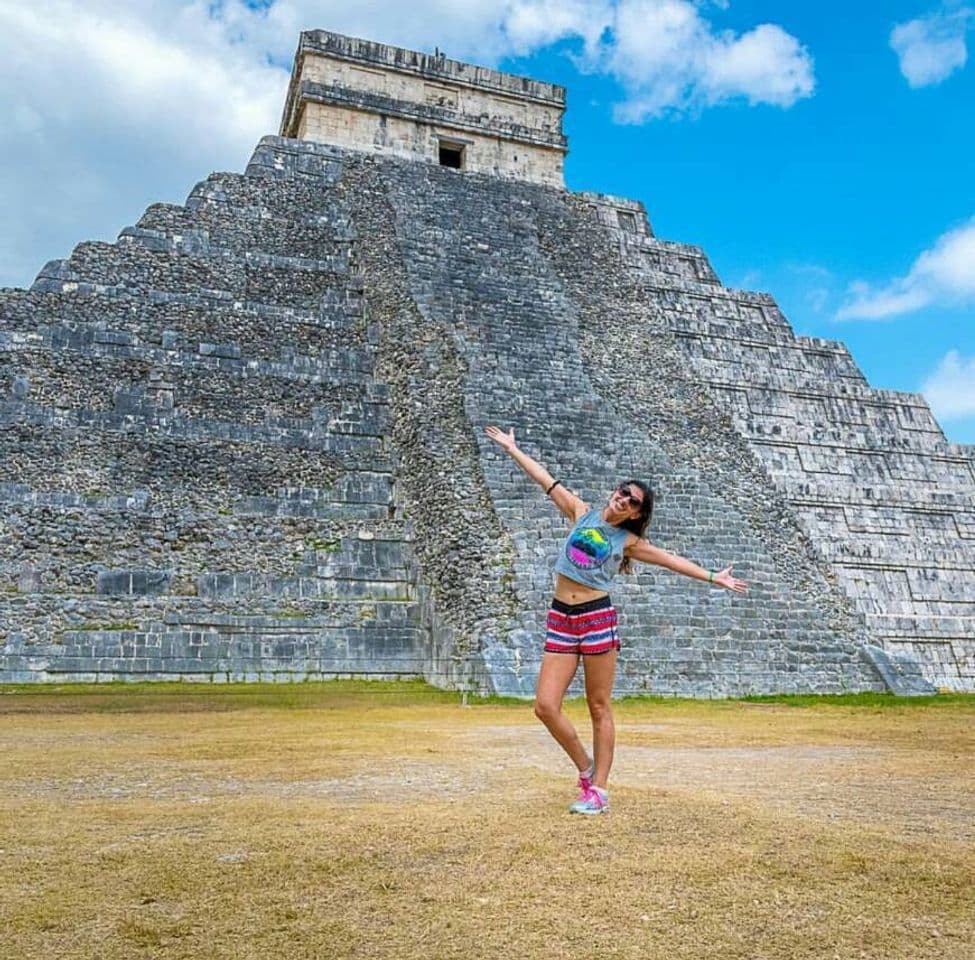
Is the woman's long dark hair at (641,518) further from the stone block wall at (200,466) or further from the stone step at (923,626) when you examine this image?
the stone step at (923,626)

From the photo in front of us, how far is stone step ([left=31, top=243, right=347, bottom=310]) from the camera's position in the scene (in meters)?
17.4

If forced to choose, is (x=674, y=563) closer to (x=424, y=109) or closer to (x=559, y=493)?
(x=559, y=493)

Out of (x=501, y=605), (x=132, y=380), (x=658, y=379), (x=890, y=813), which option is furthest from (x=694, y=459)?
(x=890, y=813)

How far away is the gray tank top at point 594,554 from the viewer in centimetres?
442

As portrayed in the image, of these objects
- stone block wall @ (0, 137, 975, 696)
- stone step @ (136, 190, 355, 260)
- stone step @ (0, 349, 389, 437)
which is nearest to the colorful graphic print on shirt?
stone block wall @ (0, 137, 975, 696)

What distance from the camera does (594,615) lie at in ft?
14.4

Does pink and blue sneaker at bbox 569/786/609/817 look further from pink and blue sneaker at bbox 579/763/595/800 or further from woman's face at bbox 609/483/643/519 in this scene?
woman's face at bbox 609/483/643/519

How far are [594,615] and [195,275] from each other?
1540cm

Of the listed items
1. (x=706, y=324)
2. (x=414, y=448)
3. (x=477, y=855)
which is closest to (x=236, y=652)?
(x=414, y=448)

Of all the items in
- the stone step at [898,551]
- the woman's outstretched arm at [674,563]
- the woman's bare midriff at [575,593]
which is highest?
the stone step at [898,551]

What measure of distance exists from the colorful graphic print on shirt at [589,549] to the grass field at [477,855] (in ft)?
3.32

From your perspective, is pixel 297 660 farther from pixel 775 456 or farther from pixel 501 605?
pixel 775 456

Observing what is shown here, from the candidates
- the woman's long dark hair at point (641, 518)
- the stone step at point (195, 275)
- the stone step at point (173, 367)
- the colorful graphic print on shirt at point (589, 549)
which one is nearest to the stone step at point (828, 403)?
the stone step at point (173, 367)

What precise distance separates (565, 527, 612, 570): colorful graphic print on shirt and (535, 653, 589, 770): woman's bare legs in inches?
15.9
